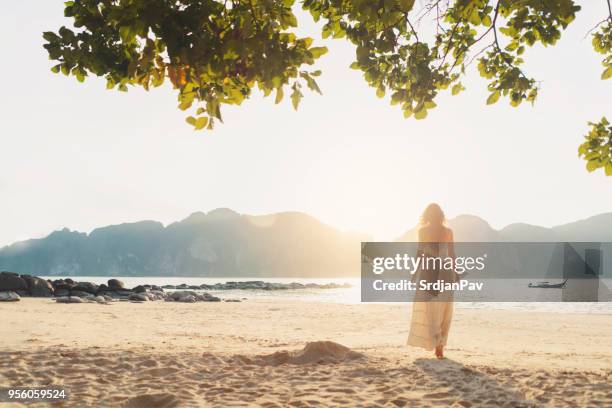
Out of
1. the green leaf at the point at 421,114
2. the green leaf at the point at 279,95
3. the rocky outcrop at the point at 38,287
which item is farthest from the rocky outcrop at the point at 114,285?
the green leaf at the point at 279,95

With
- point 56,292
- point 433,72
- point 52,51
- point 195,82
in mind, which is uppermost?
point 433,72

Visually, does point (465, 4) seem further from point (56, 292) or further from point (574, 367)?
point (56, 292)

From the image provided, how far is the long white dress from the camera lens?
8305 mm

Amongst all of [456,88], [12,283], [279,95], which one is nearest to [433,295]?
[456,88]

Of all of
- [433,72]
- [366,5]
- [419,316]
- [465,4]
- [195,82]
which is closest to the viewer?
[366,5]

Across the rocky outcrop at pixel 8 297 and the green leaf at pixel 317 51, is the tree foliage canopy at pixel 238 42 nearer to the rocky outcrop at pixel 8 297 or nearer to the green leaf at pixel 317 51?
the green leaf at pixel 317 51

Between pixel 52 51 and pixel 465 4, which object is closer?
pixel 52 51

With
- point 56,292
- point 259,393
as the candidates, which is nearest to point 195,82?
point 259,393

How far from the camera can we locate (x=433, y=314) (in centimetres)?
837

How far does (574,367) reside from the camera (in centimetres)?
761

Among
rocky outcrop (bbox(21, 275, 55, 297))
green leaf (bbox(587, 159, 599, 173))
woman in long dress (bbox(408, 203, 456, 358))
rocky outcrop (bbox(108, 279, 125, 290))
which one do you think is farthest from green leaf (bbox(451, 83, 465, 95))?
rocky outcrop (bbox(108, 279, 125, 290))

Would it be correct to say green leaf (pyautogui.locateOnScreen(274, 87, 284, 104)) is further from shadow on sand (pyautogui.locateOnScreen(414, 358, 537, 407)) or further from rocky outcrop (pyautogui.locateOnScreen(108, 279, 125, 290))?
rocky outcrop (pyautogui.locateOnScreen(108, 279, 125, 290))

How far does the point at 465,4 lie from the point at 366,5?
54.3 inches

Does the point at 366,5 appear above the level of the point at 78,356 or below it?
above
